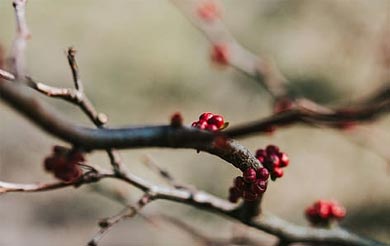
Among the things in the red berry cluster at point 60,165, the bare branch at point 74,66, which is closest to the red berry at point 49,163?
the red berry cluster at point 60,165

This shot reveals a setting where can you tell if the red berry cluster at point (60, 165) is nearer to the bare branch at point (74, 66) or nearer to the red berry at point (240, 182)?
the bare branch at point (74, 66)

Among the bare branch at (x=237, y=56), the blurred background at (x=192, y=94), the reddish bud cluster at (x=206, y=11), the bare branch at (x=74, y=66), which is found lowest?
the bare branch at (x=74, y=66)

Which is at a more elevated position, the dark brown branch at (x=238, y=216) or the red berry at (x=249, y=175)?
the dark brown branch at (x=238, y=216)

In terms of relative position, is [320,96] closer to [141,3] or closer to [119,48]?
[119,48]

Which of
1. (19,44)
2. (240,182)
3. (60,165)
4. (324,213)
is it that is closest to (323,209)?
(324,213)

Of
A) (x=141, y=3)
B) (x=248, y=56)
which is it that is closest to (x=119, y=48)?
(x=141, y=3)

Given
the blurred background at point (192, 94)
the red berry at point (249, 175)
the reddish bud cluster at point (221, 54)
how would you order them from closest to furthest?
the red berry at point (249, 175), the reddish bud cluster at point (221, 54), the blurred background at point (192, 94)

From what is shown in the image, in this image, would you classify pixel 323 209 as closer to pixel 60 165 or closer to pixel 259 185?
pixel 259 185
